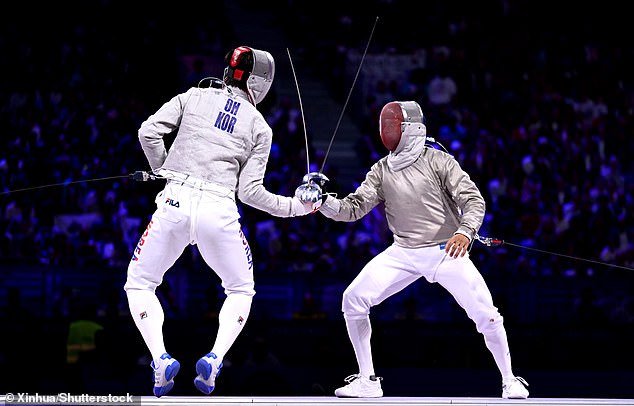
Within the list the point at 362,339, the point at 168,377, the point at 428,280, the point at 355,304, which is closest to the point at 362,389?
the point at 362,339

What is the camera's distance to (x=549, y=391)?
707 centimetres

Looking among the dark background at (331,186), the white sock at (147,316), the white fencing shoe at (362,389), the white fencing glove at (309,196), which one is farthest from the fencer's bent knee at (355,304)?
the dark background at (331,186)

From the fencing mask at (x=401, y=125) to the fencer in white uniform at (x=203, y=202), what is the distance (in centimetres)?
81

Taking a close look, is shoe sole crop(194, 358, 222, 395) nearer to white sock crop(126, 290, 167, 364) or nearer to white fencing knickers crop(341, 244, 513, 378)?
white sock crop(126, 290, 167, 364)

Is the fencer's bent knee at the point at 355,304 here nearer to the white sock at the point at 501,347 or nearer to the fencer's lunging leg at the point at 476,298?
the fencer's lunging leg at the point at 476,298

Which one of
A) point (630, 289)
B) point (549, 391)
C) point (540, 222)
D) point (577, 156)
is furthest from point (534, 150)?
point (549, 391)

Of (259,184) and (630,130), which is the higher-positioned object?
(630,130)

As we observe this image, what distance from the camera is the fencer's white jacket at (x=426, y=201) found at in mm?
4855

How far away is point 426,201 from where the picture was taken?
4895mm

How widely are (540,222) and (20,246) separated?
4920 millimetres

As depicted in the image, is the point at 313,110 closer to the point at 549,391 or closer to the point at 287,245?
the point at 287,245

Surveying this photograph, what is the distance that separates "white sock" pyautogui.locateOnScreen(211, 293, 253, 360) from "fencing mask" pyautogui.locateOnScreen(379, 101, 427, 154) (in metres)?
1.18

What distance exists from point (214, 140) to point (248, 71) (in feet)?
1.36

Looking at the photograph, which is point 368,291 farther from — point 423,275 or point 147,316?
point 147,316
